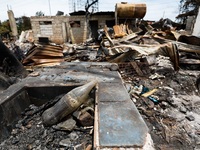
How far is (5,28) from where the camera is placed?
680 inches

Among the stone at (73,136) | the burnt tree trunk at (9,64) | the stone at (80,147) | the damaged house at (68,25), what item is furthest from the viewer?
the damaged house at (68,25)

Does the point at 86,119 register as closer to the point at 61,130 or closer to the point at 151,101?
the point at 61,130

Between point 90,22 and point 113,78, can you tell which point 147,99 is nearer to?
point 113,78

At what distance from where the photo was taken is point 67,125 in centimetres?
200

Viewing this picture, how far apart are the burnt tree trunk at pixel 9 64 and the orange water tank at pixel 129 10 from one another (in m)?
8.88

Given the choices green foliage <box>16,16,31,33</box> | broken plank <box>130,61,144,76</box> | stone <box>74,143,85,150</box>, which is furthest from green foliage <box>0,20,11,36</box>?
stone <box>74,143,85,150</box>

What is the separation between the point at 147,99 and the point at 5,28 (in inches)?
801

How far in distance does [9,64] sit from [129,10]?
30.9 ft

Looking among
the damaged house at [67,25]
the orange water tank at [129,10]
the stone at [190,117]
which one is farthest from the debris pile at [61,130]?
the damaged house at [67,25]

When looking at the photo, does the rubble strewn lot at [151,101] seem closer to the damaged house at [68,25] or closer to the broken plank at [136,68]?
the broken plank at [136,68]

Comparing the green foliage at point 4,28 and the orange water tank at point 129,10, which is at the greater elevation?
the orange water tank at point 129,10

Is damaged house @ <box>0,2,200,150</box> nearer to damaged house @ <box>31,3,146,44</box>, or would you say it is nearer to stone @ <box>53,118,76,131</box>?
stone @ <box>53,118,76,131</box>

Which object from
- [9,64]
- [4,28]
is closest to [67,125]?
[9,64]

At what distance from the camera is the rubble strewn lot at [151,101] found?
6.43 ft
